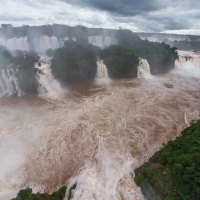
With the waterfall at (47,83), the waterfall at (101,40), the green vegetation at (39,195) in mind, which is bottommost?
the waterfall at (101,40)

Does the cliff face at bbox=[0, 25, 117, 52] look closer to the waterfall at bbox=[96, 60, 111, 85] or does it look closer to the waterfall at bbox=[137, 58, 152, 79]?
the waterfall at bbox=[137, 58, 152, 79]

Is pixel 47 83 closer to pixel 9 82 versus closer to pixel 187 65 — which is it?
pixel 9 82

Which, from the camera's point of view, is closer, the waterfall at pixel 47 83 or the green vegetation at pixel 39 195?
the green vegetation at pixel 39 195

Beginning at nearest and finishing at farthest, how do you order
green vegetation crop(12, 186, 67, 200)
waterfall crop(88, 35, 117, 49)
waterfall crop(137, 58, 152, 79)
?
green vegetation crop(12, 186, 67, 200), waterfall crop(137, 58, 152, 79), waterfall crop(88, 35, 117, 49)

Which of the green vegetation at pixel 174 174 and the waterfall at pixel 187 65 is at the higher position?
the green vegetation at pixel 174 174

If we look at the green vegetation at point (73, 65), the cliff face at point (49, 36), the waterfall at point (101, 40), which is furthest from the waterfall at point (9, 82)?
the waterfall at point (101, 40)

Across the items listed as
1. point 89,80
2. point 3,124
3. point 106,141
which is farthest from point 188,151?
point 89,80

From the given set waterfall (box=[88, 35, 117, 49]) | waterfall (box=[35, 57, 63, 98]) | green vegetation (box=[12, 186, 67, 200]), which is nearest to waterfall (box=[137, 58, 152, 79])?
waterfall (box=[35, 57, 63, 98])

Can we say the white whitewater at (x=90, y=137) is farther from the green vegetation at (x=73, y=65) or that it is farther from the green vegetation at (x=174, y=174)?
the green vegetation at (x=73, y=65)
